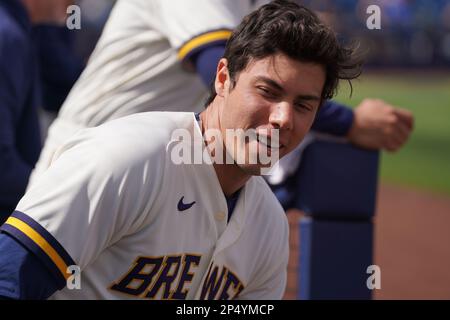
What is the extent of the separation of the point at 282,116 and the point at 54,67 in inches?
93.2

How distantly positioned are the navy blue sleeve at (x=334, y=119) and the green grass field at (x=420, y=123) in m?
0.80

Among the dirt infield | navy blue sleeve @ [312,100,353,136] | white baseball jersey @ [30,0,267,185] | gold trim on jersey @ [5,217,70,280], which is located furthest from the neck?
the dirt infield

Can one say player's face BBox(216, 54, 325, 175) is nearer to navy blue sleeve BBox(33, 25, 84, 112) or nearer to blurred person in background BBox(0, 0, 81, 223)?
blurred person in background BBox(0, 0, 81, 223)

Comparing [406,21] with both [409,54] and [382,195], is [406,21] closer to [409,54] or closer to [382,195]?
[409,54]

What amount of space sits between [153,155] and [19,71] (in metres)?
1.25

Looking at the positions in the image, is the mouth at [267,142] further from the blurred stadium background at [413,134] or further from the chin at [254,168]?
the blurred stadium background at [413,134]

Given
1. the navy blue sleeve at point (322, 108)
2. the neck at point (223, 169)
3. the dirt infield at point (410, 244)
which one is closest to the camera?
the neck at point (223, 169)

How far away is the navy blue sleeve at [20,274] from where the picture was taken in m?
1.53

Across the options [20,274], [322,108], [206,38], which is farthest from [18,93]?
[20,274]

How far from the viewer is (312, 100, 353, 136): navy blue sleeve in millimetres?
2822

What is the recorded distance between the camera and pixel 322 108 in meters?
2.73

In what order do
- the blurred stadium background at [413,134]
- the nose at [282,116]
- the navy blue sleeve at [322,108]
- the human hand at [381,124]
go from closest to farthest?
the nose at [282,116] < the navy blue sleeve at [322,108] < the human hand at [381,124] < the blurred stadium background at [413,134]

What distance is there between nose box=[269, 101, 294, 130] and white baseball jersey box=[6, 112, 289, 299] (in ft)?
0.65

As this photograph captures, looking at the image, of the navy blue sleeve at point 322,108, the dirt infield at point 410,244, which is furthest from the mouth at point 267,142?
the dirt infield at point 410,244
